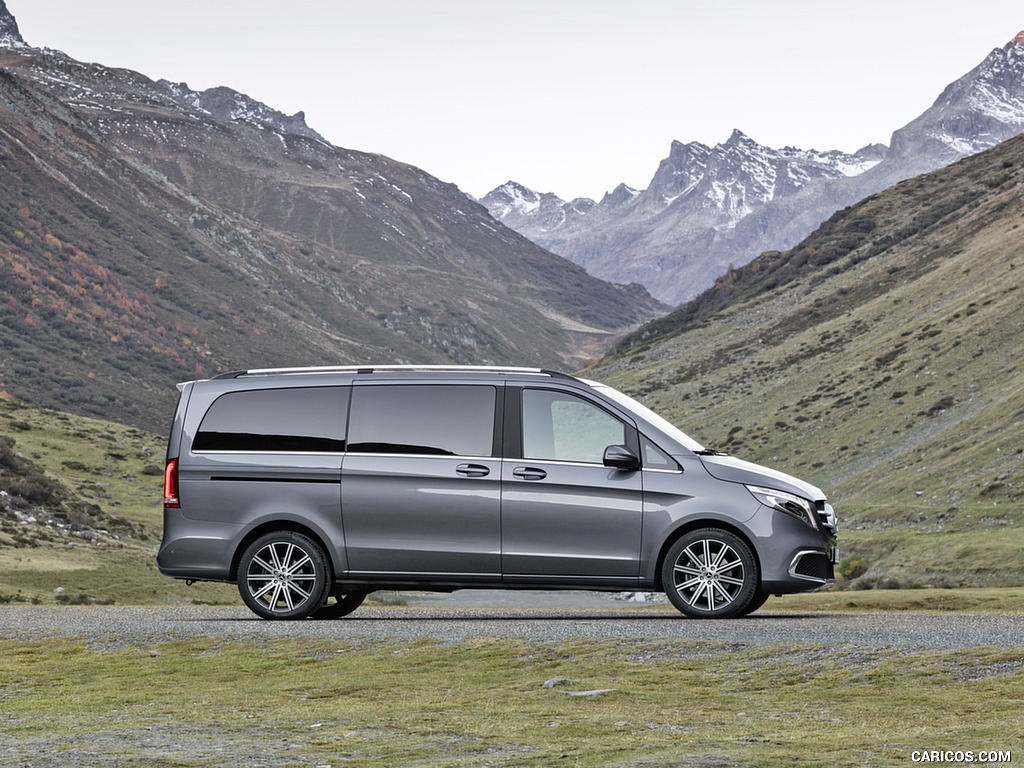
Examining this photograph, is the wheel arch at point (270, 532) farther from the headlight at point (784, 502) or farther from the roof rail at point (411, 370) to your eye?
the headlight at point (784, 502)

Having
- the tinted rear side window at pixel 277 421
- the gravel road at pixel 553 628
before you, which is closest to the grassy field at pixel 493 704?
the gravel road at pixel 553 628

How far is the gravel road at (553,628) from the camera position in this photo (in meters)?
13.3

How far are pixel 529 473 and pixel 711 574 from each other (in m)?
2.36

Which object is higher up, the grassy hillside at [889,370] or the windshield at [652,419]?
the grassy hillside at [889,370]

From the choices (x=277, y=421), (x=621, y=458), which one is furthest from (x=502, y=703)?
(x=277, y=421)

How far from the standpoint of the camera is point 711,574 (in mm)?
15156

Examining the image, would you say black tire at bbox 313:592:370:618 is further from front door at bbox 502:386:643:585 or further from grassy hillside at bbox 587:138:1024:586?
grassy hillside at bbox 587:138:1024:586

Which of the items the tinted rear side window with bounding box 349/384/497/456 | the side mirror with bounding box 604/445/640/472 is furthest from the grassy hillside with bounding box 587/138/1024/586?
the tinted rear side window with bounding box 349/384/497/456

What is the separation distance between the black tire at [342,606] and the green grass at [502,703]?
2.84 meters

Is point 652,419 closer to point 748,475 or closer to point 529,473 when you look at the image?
point 748,475

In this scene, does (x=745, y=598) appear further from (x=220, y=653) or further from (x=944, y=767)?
(x=944, y=767)

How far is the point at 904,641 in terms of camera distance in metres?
12.9

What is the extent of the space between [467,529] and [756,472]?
3.35m

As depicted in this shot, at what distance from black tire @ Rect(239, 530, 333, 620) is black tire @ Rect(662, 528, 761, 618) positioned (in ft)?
13.5
